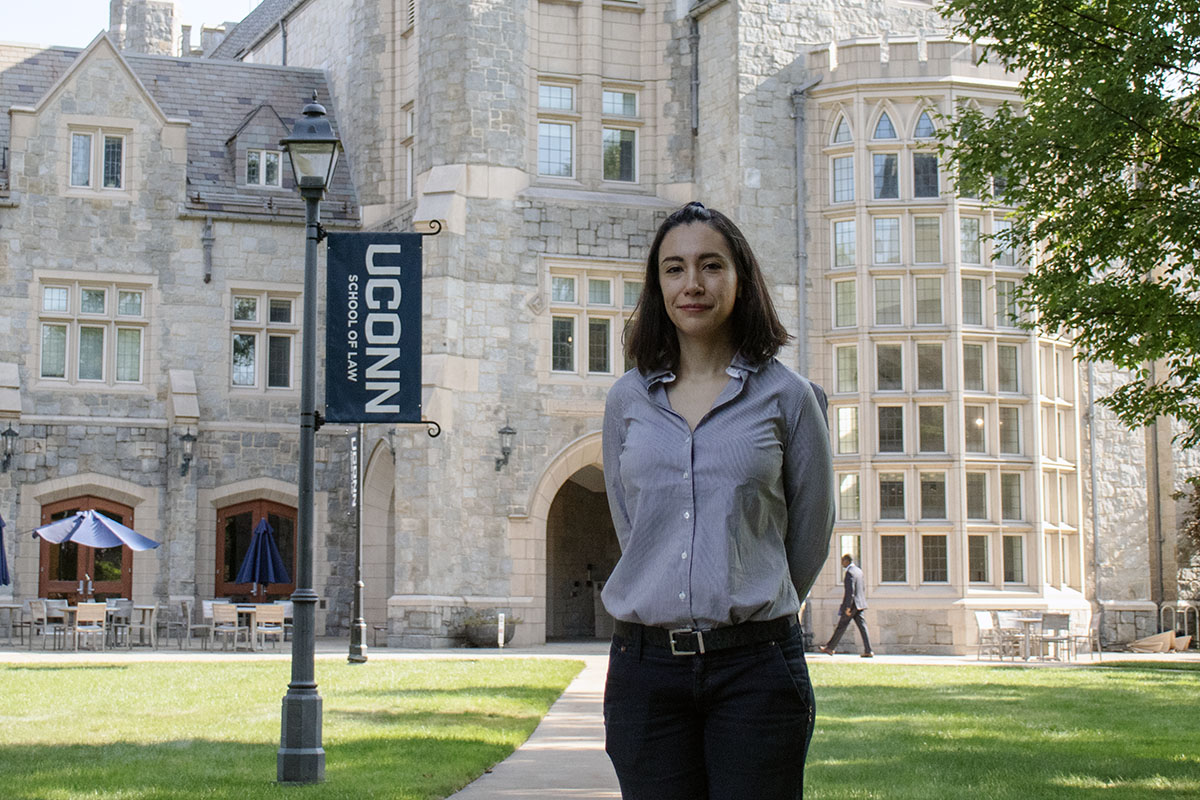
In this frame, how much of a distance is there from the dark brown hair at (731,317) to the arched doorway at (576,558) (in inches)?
934

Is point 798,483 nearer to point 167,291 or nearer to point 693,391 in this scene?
point 693,391

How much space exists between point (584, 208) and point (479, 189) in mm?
1757

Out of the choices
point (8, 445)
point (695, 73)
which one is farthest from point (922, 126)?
point (8, 445)

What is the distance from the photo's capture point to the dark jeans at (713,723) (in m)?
3.17

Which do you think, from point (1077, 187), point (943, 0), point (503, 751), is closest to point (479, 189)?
point (943, 0)

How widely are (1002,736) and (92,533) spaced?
14.7 m

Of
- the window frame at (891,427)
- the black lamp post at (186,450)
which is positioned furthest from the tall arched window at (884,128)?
the black lamp post at (186,450)

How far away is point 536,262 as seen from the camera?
23703mm

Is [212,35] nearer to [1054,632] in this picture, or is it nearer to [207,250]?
[207,250]

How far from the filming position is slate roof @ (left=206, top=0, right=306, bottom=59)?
34353 millimetres

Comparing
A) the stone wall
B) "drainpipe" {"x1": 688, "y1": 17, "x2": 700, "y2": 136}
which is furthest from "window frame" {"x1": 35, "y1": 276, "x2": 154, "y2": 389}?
"drainpipe" {"x1": 688, "y1": 17, "x2": 700, "y2": 136}

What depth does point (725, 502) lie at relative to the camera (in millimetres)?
3248

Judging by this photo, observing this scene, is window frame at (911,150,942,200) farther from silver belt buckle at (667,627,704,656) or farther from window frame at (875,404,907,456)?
silver belt buckle at (667,627,704,656)

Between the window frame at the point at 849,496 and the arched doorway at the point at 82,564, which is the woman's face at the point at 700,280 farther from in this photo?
the arched doorway at the point at 82,564
